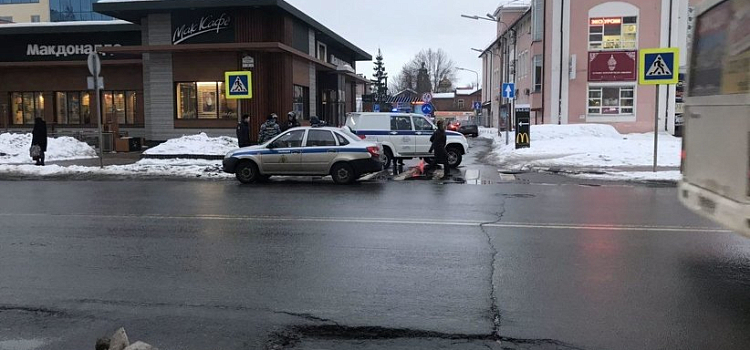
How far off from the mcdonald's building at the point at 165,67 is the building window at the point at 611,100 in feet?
50.8

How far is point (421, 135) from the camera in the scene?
19547mm

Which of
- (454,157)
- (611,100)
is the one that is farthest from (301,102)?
(611,100)

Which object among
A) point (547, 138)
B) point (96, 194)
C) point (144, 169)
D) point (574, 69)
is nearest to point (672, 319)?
point (96, 194)

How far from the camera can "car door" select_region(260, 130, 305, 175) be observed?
1568 cm

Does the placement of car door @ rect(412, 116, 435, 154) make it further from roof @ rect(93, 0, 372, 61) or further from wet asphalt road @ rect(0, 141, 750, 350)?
roof @ rect(93, 0, 372, 61)

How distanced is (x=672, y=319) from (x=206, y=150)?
20.0m

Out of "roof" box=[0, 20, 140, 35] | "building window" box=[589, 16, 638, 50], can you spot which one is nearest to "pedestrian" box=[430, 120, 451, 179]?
A: "roof" box=[0, 20, 140, 35]

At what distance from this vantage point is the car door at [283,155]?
51.4 feet

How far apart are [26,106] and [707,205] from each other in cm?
3306

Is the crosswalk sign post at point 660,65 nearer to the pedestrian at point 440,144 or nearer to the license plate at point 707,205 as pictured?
the pedestrian at point 440,144

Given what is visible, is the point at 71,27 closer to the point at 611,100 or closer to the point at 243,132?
the point at 243,132

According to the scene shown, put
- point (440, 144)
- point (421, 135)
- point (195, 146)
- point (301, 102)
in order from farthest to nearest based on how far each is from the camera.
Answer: point (301, 102)
point (195, 146)
point (421, 135)
point (440, 144)

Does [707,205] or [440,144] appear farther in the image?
[440,144]

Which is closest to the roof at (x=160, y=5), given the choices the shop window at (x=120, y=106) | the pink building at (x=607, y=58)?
the shop window at (x=120, y=106)
